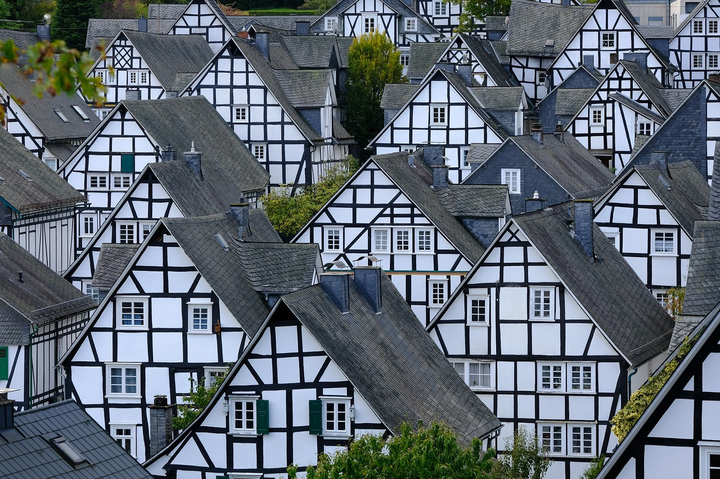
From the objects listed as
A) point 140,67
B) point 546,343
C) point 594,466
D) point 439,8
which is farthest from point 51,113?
point 594,466

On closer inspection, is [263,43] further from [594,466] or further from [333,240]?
[594,466]

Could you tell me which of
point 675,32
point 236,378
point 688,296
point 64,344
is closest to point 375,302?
point 236,378

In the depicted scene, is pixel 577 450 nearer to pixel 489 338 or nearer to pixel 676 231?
pixel 489 338

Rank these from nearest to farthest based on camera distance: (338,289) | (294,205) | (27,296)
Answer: (338,289) → (27,296) → (294,205)

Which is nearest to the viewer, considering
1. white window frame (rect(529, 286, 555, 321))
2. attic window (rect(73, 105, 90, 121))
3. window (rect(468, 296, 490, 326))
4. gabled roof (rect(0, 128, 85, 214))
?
white window frame (rect(529, 286, 555, 321))

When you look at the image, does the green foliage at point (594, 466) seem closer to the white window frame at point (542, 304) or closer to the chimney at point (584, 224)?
the white window frame at point (542, 304)

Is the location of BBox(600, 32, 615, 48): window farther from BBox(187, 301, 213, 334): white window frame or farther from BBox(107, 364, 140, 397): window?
BBox(107, 364, 140, 397): window

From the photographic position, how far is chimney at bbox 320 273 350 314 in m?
35.2

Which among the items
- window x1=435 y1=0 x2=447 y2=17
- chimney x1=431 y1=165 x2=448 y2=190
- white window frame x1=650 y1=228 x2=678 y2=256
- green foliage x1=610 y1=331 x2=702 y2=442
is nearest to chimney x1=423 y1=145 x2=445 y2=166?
chimney x1=431 y1=165 x2=448 y2=190

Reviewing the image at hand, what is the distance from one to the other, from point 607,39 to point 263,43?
19.5 meters

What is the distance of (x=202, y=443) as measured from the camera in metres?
33.8

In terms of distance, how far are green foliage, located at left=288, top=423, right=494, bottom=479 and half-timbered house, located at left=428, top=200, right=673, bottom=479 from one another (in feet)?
49.8

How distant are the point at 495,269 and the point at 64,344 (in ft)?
49.1

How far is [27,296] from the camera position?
1879 inches
